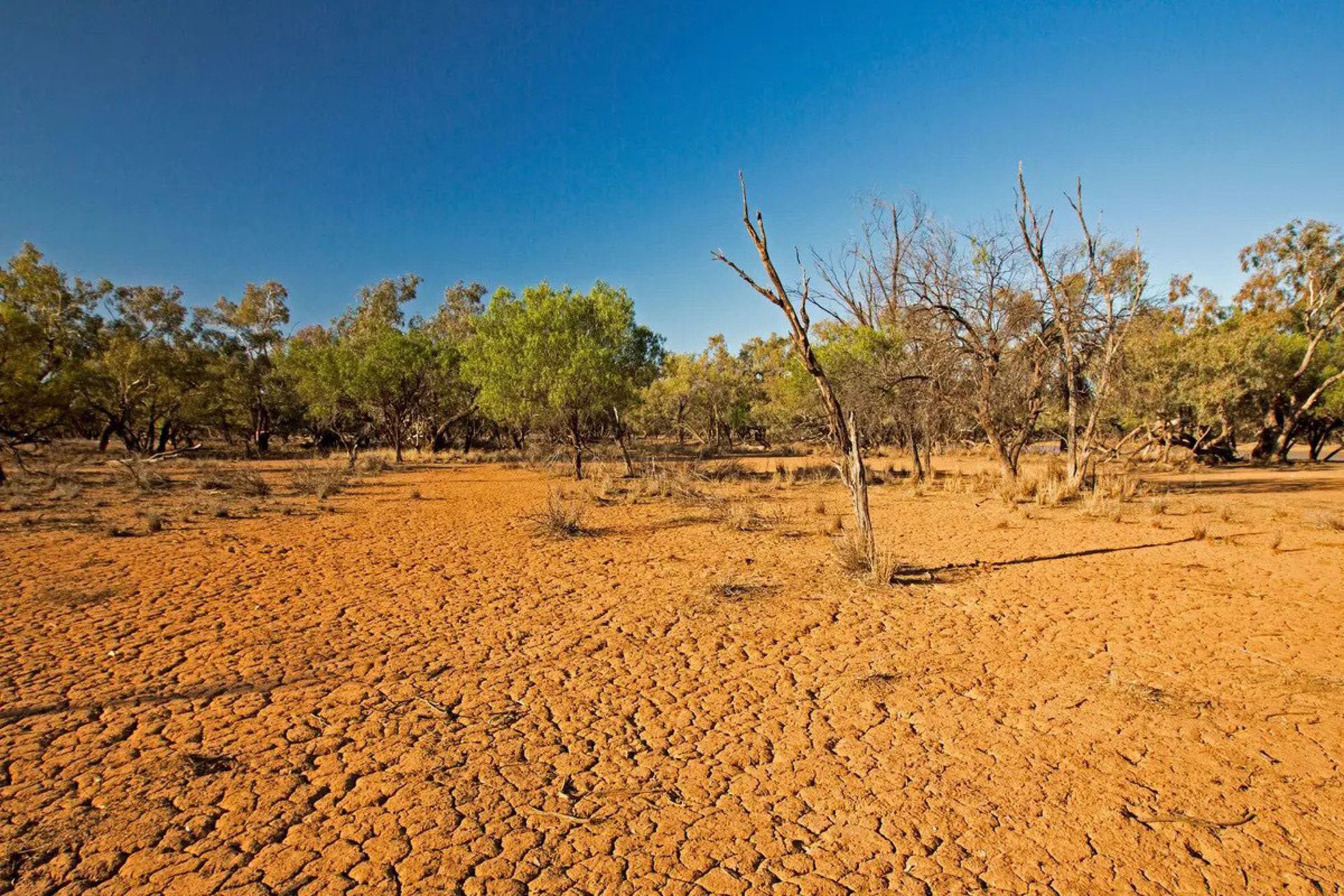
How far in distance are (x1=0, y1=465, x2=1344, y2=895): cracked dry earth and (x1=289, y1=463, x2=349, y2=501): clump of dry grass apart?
7466 mm

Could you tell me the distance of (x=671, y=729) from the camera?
14.1 feet

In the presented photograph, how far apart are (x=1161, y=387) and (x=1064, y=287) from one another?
36.4 feet

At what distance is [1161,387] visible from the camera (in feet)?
71.6

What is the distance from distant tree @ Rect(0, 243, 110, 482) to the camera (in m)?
15.9

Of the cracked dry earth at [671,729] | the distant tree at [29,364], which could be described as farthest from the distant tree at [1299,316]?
the distant tree at [29,364]

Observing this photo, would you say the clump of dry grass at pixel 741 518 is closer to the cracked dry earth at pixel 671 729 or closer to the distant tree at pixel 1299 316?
the cracked dry earth at pixel 671 729

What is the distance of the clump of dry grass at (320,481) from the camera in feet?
52.7

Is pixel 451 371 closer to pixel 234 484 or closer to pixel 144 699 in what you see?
pixel 234 484

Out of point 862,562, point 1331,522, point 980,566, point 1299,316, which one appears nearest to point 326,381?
point 862,562

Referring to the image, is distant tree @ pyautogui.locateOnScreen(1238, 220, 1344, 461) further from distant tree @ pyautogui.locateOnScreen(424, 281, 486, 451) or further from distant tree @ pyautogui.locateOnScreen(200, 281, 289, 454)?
distant tree @ pyautogui.locateOnScreen(200, 281, 289, 454)

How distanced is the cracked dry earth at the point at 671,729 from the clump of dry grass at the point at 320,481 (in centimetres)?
747

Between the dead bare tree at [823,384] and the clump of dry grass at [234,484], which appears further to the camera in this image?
the clump of dry grass at [234,484]

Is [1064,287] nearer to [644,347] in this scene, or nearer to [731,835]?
[644,347]

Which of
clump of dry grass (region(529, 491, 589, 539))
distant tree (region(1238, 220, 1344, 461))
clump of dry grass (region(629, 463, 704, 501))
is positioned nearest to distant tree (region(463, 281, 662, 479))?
clump of dry grass (region(629, 463, 704, 501))
